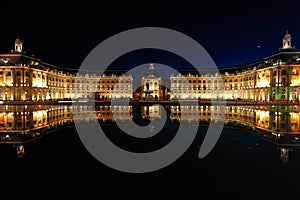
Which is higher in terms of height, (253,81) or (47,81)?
(47,81)

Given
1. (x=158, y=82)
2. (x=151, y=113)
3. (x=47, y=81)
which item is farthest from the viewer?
(x=158, y=82)

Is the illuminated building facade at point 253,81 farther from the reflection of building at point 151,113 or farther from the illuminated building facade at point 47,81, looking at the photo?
the reflection of building at point 151,113

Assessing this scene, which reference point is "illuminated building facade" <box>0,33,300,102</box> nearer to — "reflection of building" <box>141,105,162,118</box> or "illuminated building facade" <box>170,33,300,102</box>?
"illuminated building facade" <box>170,33,300,102</box>

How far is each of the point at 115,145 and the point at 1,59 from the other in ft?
267

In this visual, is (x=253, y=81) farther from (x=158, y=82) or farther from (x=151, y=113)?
(x=151, y=113)

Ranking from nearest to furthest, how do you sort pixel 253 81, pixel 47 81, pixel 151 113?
1. pixel 151 113
2. pixel 253 81
3. pixel 47 81

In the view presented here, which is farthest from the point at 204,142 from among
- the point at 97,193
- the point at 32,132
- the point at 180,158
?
the point at 32,132

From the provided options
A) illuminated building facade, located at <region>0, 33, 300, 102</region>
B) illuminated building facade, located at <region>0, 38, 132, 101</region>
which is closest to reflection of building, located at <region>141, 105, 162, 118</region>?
illuminated building facade, located at <region>0, 33, 300, 102</region>

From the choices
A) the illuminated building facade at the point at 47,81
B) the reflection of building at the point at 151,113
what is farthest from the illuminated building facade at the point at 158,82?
the reflection of building at the point at 151,113

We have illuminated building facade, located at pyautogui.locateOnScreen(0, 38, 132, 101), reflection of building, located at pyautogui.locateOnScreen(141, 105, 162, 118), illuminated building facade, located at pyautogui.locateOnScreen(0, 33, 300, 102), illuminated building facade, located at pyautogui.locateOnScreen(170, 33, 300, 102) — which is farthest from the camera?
illuminated building facade, located at pyautogui.locateOnScreen(0, 38, 132, 101)

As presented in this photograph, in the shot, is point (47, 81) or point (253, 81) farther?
point (47, 81)

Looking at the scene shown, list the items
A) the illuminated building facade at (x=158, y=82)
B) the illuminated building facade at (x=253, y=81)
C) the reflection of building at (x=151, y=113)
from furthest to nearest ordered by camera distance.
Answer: the illuminated building facade at (x=158, y=82)
the illuminated building facade at (x=253, y=81)
the reflection of building at (x=151, y=113)

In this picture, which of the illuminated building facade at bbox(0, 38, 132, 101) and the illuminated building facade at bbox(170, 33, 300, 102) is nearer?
the illuminated building facade at bbox(170, 33, 300, 102)

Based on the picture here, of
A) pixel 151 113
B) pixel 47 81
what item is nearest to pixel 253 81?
pixel 151 113
